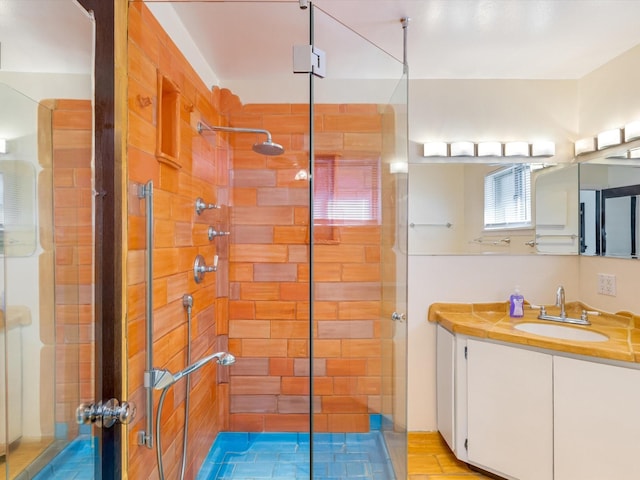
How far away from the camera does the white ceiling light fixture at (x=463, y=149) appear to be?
220cm

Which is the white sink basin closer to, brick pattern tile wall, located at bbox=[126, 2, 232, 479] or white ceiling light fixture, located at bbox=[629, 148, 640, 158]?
white ceiling light fixture, located at bbox=[629, 148, 640, 158]

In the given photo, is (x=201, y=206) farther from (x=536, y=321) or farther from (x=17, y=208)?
(x=536, y=321)

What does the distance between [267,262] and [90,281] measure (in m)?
0.88

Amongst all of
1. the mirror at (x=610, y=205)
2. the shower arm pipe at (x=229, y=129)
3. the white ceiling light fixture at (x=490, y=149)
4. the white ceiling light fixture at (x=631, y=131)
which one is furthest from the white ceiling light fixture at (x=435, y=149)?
the shower arm pipe at (x=229, y=129)

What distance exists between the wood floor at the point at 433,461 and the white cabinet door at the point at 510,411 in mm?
123

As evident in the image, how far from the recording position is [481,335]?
6.01 feet

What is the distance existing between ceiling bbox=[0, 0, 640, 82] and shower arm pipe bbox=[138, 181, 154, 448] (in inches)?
31.0

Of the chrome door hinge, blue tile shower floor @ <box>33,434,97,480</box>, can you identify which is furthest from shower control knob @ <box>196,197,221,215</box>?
blue tile shower floor @ <box>33,434,97,480</box>

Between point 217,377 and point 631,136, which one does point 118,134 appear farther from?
point 631,136

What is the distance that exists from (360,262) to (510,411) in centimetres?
112

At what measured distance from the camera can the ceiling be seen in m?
1.52

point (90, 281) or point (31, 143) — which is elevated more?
point (31, 143)

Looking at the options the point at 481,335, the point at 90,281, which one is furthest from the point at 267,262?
the point at 481,335

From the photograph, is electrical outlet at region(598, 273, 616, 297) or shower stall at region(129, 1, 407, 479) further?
electrical outlet at region(598, 273, 616, 297)
